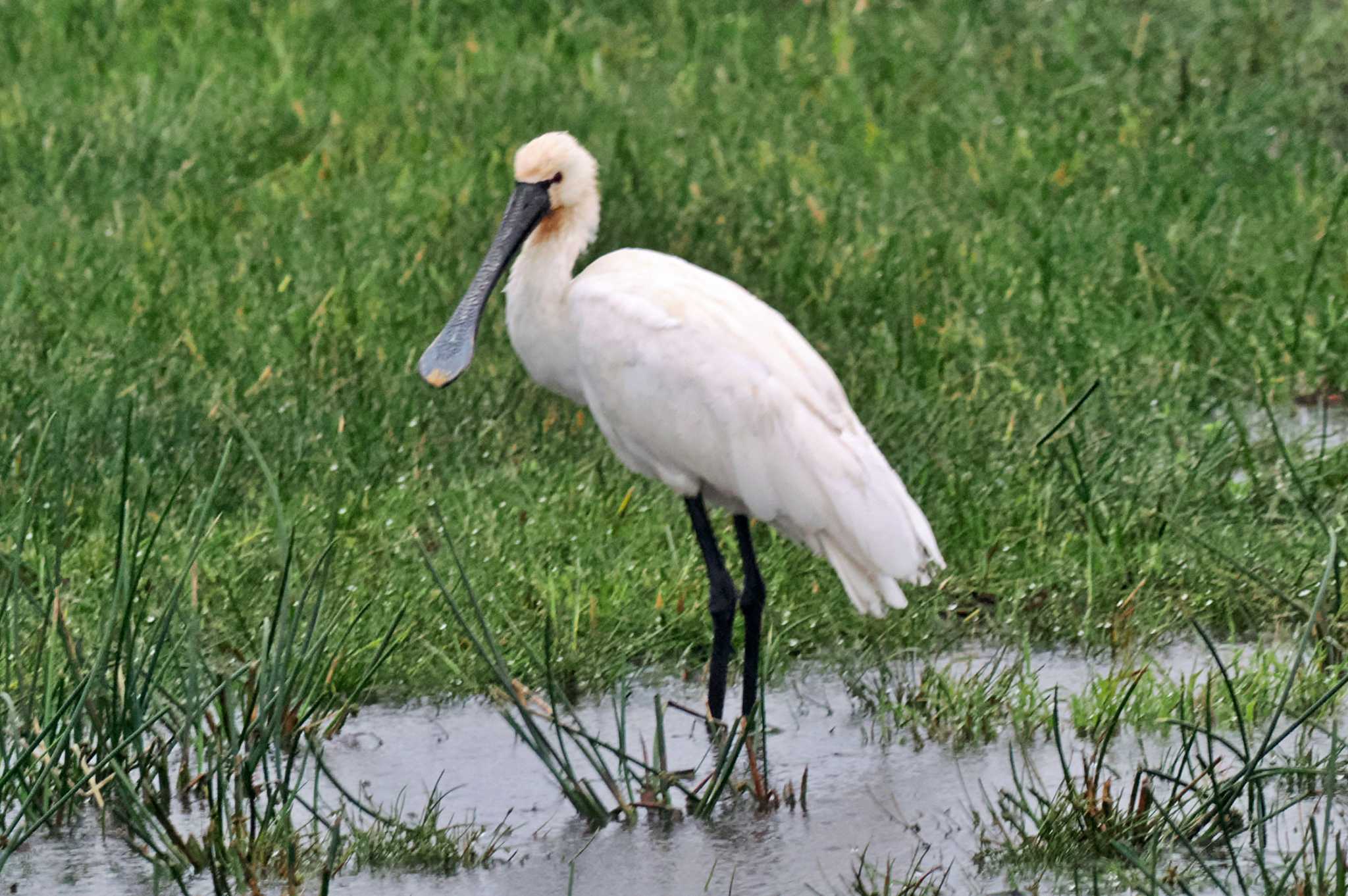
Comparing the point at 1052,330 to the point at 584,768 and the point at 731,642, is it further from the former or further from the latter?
the point at 584,768

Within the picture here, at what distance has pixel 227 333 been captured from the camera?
698 cm

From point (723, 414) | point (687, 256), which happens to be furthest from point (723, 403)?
point (687, 256)

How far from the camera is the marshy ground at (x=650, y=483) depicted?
395 cm

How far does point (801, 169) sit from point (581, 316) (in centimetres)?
396

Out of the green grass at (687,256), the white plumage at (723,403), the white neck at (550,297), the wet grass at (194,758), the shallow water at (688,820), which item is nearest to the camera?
the wet grass at (194,758)

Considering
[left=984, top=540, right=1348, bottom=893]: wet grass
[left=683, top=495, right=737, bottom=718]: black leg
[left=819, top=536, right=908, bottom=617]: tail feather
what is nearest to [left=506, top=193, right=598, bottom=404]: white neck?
[left=683, top=495, right=737, bottom=718]: black leg

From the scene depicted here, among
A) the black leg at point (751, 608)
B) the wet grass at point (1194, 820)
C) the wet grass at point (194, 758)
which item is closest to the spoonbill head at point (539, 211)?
the black leg at point (751, 608)

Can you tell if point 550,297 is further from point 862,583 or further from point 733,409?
point 862,583

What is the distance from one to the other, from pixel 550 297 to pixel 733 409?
0.56 meters

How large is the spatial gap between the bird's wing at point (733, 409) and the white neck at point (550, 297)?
0.22ft

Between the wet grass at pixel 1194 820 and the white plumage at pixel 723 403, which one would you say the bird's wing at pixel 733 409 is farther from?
the wet grass at pixel 1194 820

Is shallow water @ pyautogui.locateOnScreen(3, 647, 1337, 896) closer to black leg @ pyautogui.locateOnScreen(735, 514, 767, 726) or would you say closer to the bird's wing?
black leg @ pyautogui.locateOnScreen(735, 514, 767, 726)

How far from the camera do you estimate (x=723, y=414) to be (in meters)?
4.77

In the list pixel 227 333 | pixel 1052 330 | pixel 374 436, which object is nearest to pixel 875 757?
pixel 374 436
